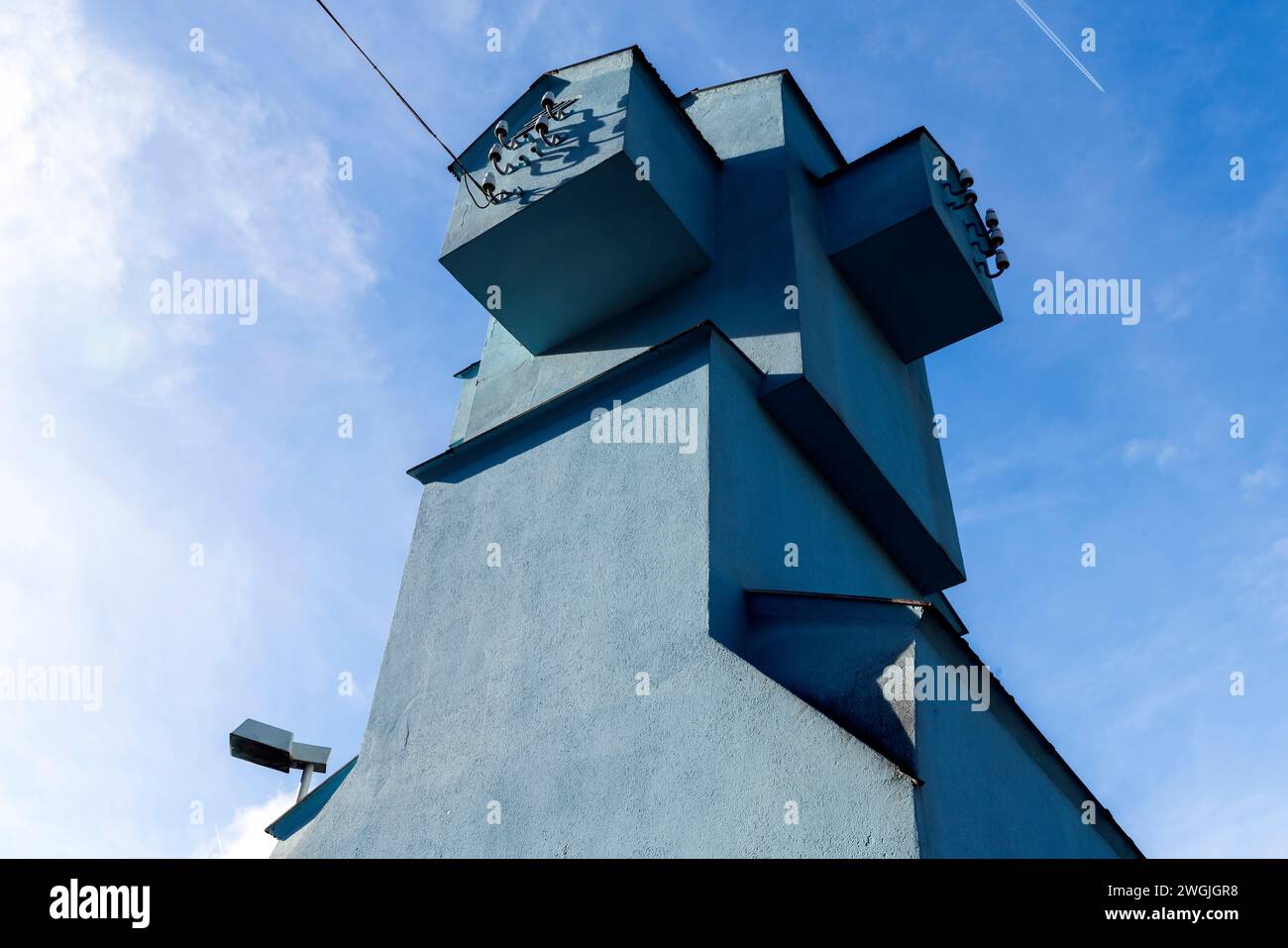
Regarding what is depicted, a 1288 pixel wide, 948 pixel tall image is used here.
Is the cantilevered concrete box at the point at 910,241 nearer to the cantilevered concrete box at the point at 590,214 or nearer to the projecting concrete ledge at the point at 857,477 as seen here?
the cantilevered concrete box at the point at 590,214

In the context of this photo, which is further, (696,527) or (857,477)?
(857,477)

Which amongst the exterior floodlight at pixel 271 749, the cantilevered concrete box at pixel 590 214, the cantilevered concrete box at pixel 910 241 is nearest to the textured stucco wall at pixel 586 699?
the cantilevered concrete box at pixel 590 214

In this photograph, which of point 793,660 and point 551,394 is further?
point 551,394

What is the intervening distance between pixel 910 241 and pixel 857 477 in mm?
2549

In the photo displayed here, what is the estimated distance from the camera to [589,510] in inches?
352

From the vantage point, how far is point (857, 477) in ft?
33.5

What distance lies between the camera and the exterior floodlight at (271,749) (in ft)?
41.7

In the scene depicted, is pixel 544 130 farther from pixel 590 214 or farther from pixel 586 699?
pixel 586 699

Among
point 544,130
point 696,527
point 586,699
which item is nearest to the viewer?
point 586,699

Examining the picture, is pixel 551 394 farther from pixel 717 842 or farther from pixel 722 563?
pixel 717 842

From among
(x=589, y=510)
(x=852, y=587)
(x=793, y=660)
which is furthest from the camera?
(x=852, y=587)

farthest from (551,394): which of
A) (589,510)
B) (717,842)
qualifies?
(717,842)

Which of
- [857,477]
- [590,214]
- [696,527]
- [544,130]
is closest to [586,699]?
[696,527]
